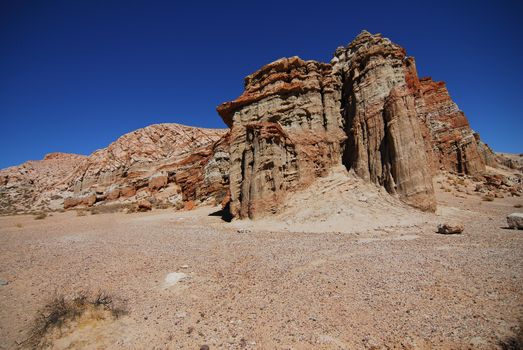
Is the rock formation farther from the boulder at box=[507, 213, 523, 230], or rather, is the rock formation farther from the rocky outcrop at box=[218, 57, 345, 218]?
the boulder at box=[507, 213, 523, 230]

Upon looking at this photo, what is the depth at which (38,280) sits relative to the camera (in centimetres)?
610

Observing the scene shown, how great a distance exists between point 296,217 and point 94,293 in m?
9.73

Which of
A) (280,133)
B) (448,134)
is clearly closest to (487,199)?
(448,134)

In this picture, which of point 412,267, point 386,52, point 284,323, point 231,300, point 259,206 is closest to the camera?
point 284,323

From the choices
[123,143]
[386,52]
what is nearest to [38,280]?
[386,52]

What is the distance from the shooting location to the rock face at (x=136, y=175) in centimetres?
3322

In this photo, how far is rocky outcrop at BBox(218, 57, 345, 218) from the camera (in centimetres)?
1546

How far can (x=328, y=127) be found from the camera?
17688 mm

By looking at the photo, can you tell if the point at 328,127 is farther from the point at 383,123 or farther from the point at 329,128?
the point at 383,123

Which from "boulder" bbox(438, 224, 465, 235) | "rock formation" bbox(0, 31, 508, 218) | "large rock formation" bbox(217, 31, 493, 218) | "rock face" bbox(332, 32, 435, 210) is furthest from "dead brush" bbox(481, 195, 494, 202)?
"boulder" bbox(438, 224, 465, 235)

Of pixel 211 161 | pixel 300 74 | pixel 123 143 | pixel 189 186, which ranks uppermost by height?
pixel 123 143

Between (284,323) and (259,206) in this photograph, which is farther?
(259,206)

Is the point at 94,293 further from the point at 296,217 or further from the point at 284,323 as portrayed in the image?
the point at 296,217

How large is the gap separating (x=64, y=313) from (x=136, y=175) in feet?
144
